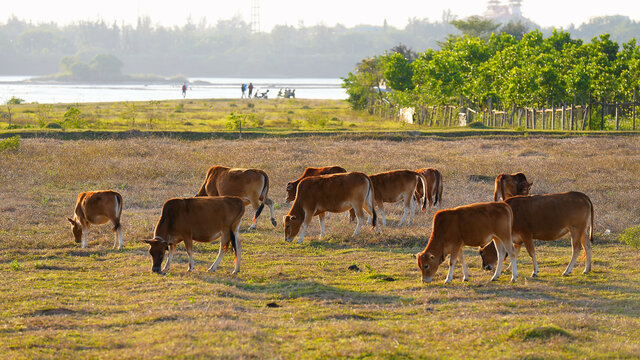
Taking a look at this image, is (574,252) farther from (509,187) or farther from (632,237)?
(509,187)

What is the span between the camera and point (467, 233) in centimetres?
1172

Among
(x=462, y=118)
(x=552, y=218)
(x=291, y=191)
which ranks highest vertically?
(x=462, y=118)

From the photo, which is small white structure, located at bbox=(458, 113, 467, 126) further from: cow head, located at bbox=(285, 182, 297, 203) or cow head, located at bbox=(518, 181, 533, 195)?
cow head, located at bbox=(518, 181, 533, 195)

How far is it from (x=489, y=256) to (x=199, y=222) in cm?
492

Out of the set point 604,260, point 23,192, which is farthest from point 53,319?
point 23,192

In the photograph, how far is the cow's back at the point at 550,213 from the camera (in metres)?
12.3

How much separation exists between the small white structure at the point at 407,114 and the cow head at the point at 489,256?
43.2m

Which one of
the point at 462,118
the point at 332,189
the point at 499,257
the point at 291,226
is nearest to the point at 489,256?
the point at 499,257

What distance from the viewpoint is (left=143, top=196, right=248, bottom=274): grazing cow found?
12445mm

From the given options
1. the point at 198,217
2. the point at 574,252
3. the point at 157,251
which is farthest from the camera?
the point at 574,252

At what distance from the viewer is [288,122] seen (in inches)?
1912

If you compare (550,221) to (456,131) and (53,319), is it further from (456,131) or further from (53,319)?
(456,131)

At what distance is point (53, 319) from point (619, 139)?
2976 cm

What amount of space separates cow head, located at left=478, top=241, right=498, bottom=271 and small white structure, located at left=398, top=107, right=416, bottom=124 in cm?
4321
